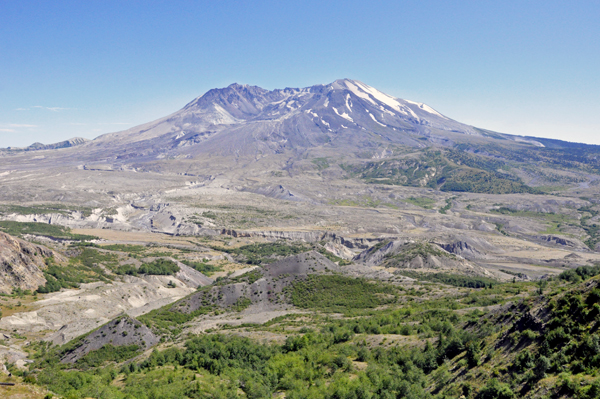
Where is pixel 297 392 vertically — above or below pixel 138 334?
above

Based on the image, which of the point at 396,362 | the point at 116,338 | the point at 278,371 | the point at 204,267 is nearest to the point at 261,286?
the point at 116,338

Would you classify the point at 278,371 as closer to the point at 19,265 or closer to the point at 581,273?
the point at 581,273

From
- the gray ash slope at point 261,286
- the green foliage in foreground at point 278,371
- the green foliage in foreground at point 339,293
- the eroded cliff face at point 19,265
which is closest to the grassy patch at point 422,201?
the gray ash slope at point 261,286

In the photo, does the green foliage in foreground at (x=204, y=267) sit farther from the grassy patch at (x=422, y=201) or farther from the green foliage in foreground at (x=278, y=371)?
the grassy patch at (x=422, y=201)

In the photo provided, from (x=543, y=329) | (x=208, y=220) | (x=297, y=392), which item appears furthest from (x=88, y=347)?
(x=208, y=220)

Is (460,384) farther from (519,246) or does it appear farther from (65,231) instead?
(65,231)

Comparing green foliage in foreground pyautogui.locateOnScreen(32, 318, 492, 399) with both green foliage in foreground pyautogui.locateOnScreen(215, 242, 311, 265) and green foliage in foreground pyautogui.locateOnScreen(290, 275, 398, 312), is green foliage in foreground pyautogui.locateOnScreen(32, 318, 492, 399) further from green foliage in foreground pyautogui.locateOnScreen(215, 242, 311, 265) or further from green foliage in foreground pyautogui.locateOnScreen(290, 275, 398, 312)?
green foliage in foreground pyautogui.locateOnScreen(215, 242, 311, 265)
